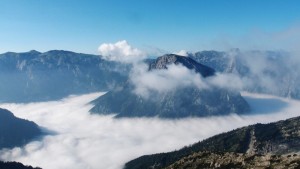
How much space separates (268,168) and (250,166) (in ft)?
38.4

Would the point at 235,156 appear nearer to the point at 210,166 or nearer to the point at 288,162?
the point at 210,166

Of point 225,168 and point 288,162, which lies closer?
point 288,162

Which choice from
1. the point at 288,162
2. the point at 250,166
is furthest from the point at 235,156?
the point at 288,162

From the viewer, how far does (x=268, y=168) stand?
148 m

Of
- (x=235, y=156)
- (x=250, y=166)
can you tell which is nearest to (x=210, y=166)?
(x=235, y=156)

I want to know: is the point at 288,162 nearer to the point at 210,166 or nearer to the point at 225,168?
the point at 225,168

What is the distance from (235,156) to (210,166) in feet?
40.3

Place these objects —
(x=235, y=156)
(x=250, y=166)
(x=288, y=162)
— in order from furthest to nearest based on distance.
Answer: (x=235, y=156) < (x=250, y=166) < (x=288, y=162)

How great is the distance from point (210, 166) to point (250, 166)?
34.3 meters

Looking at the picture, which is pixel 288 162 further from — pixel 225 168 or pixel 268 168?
pixel 225 168

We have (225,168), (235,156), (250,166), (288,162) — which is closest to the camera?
(288,162)

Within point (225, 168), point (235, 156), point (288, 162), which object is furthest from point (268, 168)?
point (235, 156)

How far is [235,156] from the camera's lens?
189625 millimetres

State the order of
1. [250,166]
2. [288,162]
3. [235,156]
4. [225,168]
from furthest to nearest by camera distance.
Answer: [235,156], [225,168], [250,166], [288,162]
